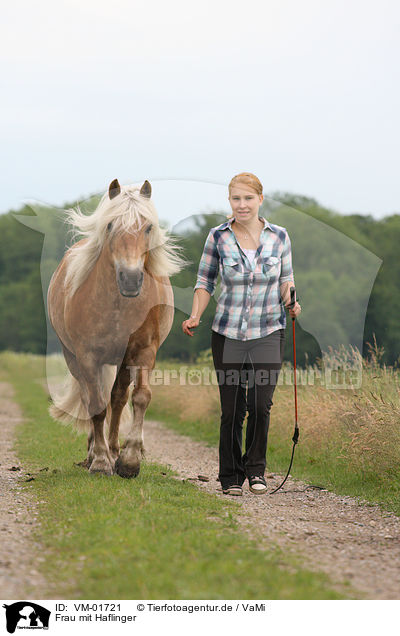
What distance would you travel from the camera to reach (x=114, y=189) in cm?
650

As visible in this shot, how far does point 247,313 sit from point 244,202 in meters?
0.95

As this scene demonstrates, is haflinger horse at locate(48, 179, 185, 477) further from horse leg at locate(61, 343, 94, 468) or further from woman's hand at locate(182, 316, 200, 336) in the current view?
woman's hand at locate(182, 316, 200, 336)

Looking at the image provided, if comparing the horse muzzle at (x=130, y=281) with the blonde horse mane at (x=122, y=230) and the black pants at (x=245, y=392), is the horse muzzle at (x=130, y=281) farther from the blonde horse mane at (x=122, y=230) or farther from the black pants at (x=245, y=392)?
the black pants at (x=245, y=392)

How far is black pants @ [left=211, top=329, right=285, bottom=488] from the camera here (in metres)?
6.36

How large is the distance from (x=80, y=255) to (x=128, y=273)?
3.52ft

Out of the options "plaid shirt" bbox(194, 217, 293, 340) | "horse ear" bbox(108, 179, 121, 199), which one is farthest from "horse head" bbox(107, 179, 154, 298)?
"plaid shirt" bbox(194, 217, 293, 340)

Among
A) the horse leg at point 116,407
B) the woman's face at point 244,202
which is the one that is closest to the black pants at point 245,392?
the woman's face at point 244,202

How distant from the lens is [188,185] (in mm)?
7809

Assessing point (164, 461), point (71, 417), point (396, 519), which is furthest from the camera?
point (164, 461)

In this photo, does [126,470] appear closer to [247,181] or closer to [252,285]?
[252,285]
